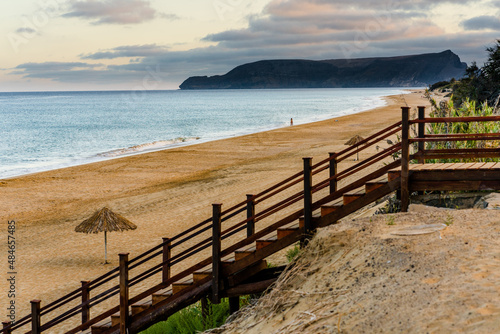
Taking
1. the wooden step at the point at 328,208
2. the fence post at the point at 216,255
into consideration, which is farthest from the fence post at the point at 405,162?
the fence post at the point at 216,255

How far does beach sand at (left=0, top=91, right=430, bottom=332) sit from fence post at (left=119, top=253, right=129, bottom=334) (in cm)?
489

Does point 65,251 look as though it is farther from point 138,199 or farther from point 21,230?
point 138,199

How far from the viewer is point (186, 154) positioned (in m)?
38.3

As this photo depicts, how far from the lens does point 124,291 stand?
8.27 m

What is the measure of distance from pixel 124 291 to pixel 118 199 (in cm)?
1546

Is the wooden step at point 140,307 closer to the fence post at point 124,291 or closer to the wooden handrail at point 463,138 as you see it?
the fence post at point 124,291

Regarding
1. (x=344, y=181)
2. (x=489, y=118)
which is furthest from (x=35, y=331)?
(x=344, y=181)

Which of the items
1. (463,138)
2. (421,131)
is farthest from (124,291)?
(463,138)

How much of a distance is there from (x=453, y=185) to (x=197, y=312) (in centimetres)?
490

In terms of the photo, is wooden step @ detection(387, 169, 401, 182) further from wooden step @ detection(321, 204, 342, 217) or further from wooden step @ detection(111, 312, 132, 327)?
wooden step @ detection(111, 312, 132, 327)

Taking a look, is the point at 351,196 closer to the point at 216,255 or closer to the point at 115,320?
the point at 216,255

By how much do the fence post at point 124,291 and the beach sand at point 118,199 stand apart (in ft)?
16.1

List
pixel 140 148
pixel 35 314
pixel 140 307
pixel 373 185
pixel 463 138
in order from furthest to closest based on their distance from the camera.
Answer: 1. pixel 140 148
2. pixel 35 314
3. pixel 463 138
4. pixel 140 307
5. pixel 373 185

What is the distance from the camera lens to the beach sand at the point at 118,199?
14.8 m
